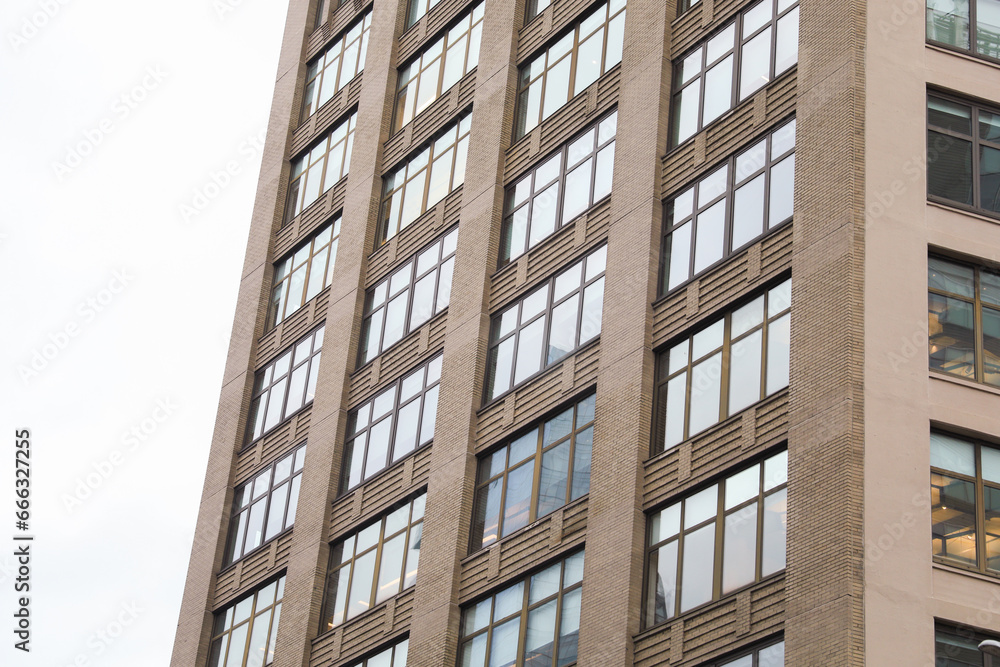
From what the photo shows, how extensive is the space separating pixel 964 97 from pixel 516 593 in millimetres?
14288

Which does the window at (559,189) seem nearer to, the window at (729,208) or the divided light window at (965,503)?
the window at (729,208)

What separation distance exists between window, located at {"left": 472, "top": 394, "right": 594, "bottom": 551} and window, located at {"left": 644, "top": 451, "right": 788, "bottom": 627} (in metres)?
3.14

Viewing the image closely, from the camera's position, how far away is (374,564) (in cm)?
3981

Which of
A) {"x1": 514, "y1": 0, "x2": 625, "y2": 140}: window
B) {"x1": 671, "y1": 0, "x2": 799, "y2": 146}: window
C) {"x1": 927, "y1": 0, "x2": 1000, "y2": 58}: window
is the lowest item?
{"x1": 927, "y1": 0, "x2": 1000, "y2": 58}: window

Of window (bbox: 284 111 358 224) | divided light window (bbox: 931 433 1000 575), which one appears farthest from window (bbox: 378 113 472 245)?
divided light window (bbox: 931 433 1000 575)

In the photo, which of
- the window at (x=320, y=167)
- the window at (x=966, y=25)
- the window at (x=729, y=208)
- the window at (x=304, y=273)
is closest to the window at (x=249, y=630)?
the window at (x=304, y=273)

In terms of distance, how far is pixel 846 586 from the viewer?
998 inches

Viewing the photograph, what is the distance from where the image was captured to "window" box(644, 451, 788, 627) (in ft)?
92.6

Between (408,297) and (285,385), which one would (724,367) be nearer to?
(408,297)

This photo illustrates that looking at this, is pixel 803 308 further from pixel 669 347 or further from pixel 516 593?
pixel 516 593

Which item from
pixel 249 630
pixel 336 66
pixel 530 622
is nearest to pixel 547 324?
pixel 530 622

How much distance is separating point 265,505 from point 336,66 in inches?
643

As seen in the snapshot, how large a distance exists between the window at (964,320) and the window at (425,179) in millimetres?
17146

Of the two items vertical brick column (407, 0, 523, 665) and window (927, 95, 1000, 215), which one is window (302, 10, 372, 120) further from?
window (927, 95, 1000, 215)
